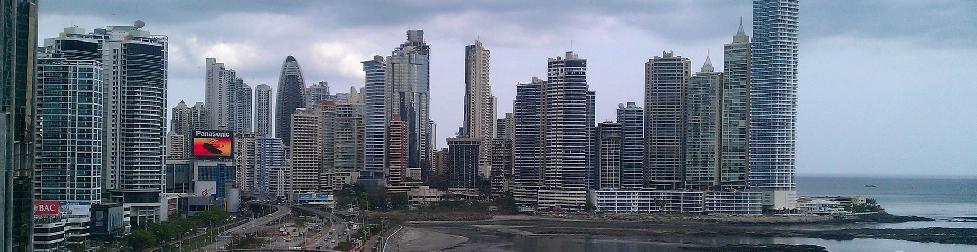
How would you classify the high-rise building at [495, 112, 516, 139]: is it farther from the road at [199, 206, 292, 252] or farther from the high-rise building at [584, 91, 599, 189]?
the road at [199, 206, 292, 252]

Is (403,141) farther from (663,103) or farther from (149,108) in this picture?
(149,108)

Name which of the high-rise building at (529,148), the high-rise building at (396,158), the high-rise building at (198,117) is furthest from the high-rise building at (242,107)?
the high-rise building at (529,148)

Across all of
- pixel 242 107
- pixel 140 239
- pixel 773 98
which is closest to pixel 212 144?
pixel 140 239

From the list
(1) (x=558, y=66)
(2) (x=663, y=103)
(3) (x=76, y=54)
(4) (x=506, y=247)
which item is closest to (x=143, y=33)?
(3) (x=76, y=54)

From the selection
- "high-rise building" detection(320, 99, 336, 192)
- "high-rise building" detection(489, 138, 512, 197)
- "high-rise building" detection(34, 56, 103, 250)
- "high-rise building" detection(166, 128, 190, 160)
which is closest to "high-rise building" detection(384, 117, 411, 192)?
"high-rise building" detection(320, 99, 336, 192)

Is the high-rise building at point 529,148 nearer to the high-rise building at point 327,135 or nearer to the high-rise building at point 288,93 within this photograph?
the high-rise building at point 327,135

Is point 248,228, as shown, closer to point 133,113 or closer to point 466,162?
point 133,113
